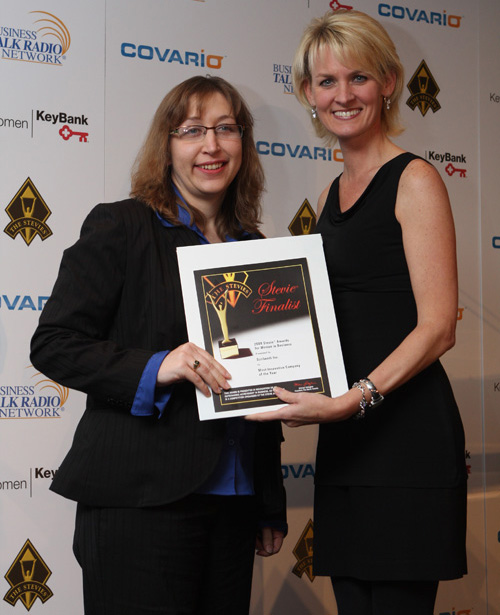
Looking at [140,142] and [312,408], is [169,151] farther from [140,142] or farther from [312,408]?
[140,142]

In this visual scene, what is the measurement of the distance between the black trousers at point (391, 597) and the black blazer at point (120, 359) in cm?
40

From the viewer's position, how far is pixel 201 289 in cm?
153

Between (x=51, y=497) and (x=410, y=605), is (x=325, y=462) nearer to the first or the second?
(x=410, y=605)

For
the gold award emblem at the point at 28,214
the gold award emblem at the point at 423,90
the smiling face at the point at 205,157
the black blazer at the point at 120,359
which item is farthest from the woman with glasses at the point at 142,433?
the gold award emblem at the point at 423,90

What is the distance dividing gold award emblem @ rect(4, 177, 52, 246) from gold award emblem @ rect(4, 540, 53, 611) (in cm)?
109

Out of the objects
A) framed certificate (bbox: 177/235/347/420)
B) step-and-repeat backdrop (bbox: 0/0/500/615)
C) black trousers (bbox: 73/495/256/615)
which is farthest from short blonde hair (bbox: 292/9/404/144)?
step-and-repeat backdrop (bbox: 0/0/500/615)

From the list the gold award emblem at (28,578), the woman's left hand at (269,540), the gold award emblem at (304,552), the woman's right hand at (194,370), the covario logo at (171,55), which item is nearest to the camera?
the woman's right hand at (194,370)

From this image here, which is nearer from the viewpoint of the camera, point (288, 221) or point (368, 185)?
point (368, 185)

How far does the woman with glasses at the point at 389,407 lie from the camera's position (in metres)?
1.49

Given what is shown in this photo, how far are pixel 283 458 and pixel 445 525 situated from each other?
1.64 meters

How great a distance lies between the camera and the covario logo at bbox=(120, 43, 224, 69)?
2.88 metres

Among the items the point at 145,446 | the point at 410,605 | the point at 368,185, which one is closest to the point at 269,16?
the point at 368,185

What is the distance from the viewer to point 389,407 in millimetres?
1552

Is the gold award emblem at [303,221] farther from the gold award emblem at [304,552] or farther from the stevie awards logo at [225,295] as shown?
the stevie awards logo at [225,295]
